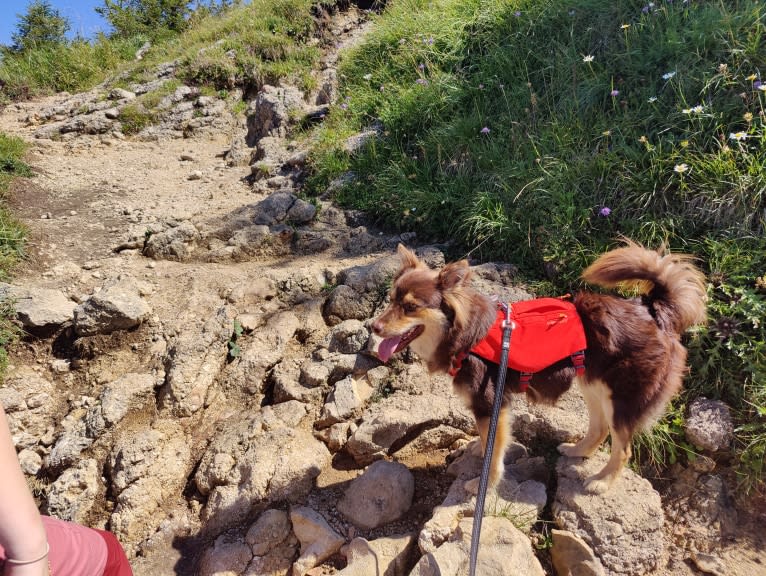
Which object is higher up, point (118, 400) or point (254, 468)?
point (118, 400)

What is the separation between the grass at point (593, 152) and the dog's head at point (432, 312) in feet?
5.16

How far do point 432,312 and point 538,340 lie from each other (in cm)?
59

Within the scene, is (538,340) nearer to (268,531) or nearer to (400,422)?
(400,422)

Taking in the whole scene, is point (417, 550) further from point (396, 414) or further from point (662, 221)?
point (662, 221)

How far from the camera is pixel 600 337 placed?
96.6 inches

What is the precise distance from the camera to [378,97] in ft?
22.4

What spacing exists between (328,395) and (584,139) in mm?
3400

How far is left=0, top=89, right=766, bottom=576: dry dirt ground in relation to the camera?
3816 millimetres

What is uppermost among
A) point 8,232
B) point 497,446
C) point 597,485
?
point 8,232

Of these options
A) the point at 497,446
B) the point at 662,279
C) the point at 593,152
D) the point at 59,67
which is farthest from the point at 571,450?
the point at 59,67

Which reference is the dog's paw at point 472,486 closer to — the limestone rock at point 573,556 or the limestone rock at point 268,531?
the limestone rock at point 573,556

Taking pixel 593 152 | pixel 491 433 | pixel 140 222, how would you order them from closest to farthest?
pixel 491 433 → pixel 593 152 → pixel 140 222

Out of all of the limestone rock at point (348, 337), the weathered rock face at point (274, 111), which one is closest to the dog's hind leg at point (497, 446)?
the limestone rock at point (348, 337)

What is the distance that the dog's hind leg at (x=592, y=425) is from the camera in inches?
104
